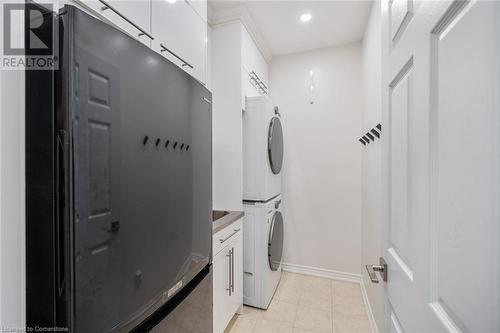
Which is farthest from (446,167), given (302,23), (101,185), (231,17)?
(302,23)

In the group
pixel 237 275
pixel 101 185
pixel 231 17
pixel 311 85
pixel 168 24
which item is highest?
pixel 231 17

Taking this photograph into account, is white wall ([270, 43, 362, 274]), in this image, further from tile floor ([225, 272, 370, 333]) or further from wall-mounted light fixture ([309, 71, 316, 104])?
tile floor ([225, 272, 370, 333])

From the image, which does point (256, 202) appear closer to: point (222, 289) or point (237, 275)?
point (237, 275)

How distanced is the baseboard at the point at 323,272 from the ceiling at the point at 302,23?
9.05 ft

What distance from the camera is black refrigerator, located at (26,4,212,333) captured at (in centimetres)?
52

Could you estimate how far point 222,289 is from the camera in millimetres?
1663

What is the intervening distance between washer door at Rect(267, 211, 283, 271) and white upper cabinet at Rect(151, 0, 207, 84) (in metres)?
1.55

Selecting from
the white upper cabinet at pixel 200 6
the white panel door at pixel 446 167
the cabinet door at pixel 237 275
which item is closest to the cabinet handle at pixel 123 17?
the white upper cabinet at pixel 200 6

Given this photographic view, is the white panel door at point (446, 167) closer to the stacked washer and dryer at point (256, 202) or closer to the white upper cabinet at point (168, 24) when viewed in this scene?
the white upper cabinet at point (168, 24)

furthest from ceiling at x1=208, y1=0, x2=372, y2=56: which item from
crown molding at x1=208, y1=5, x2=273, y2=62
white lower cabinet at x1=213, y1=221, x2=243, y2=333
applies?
white lower cabinet at x1=213, y1=221, x2=243, y2=333

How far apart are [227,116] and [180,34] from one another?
90cm

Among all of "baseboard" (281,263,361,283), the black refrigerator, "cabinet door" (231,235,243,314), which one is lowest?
"baseboard" (281,263,361,283)

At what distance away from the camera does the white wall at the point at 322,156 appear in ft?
8.98

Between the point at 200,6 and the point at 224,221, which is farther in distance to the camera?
the point at 224,221
